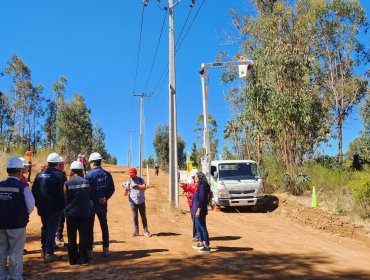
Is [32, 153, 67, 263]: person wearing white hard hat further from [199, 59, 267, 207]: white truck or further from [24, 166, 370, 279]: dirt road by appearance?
[199, 59, 267, 207]: white truck

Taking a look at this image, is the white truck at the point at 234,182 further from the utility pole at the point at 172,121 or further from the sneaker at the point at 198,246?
the sneaker at the point at 198,246

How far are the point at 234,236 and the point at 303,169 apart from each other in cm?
862

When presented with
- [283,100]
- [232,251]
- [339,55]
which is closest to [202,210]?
[232,251]

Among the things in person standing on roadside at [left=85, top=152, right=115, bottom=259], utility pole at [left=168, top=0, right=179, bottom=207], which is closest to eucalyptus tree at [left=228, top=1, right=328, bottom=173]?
utility pole at [left=168, top=0, right=179, bottom=207]

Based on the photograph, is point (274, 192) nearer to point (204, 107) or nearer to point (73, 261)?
point (204, 107)

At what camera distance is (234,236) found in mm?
11812

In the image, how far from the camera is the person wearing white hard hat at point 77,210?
747 cm

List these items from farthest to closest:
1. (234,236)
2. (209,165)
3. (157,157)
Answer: (157,157)
(209,165)
(234,236)

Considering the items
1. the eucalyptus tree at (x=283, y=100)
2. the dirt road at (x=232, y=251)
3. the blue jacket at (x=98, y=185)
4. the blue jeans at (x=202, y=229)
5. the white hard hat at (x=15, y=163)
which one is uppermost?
the eucalyptus tree at (x=283, y=100)

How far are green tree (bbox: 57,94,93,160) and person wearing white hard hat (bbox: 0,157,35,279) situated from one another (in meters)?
41.5

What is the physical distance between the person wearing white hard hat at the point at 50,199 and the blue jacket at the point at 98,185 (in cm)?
58

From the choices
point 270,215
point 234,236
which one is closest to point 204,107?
point 270,215

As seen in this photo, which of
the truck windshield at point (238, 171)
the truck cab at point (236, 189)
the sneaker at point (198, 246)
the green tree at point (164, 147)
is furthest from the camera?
the green tree at point (164, 147)

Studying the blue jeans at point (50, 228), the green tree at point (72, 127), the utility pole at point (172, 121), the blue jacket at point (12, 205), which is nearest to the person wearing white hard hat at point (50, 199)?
the blue jeans at point (50, 228)
